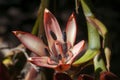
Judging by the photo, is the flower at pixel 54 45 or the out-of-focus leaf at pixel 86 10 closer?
the flower at pixel 54 45

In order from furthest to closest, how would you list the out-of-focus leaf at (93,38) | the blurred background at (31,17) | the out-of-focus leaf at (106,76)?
the blurred background at (31,17)
the out-of-focus leaf at (93,38)
the out-of-focus leaf at (106,76)

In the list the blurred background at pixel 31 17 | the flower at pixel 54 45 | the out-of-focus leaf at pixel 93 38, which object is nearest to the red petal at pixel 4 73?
the flower at pixel 54 45

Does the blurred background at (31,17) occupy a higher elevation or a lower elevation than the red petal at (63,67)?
lower

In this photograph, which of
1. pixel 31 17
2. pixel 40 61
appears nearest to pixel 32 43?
pixel 40 61

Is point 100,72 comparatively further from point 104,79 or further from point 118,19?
point 118,19

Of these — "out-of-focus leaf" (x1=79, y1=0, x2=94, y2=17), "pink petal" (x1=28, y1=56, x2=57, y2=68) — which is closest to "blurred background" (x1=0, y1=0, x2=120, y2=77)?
"out-of-focus leaf" (x1=79, y1=0, x2=94, y2=17)

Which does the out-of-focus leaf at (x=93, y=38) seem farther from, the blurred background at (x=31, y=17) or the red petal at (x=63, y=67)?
the blurred background at (x=31, y=17)

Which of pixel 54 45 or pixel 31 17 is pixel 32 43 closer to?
pixel 54 45

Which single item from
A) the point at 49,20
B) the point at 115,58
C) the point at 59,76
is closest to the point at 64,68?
the point at 59,76

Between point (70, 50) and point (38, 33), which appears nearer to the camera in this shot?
point (70, 50)
